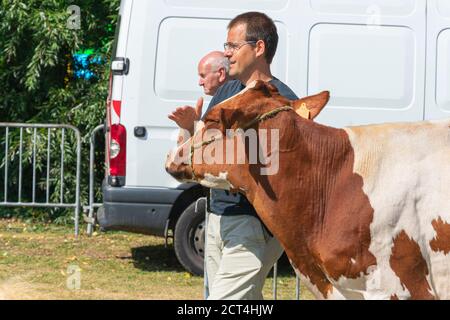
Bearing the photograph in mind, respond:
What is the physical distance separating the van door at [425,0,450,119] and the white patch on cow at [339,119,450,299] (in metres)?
5.06

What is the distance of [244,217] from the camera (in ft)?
16.6

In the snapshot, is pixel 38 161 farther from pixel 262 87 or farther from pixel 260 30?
pixel 262 87

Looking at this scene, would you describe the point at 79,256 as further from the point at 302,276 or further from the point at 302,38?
the point at 302,276

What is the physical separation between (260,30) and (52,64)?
8148 millimetres

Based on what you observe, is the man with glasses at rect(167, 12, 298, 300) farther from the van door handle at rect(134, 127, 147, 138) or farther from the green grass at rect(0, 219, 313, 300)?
the van door handle at rect(134, 127, 147, 138)

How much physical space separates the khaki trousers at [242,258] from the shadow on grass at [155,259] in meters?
4.97

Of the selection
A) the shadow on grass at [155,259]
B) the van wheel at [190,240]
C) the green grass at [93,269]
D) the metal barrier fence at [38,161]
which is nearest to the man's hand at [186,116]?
the green grass at [93,269]

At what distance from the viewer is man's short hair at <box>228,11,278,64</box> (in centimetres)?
509

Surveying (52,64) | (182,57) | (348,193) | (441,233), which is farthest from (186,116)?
(52,64)

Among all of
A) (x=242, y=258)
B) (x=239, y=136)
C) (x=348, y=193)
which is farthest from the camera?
(x=242, y=258)

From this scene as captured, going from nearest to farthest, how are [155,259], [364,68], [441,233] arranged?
[441,233]
[364,68]
[155,259]

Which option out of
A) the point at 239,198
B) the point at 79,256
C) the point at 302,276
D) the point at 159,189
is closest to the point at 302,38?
the point at 159,189

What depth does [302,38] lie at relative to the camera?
9305mm
